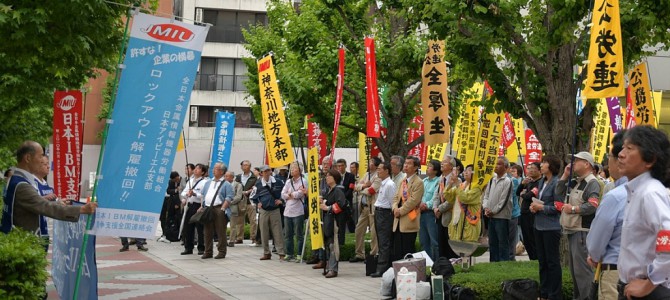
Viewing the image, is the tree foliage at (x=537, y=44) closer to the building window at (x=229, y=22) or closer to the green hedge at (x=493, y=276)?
the green hedge at (x=493, y=276)

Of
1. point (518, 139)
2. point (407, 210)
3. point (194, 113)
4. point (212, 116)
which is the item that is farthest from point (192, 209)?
point (212, 116)

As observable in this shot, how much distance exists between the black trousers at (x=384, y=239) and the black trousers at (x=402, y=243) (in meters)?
0.18

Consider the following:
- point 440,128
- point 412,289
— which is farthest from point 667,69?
point 412,289

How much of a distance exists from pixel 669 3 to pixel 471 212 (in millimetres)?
4139

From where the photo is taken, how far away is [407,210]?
13.7m

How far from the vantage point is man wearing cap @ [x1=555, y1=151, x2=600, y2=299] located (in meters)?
9.88

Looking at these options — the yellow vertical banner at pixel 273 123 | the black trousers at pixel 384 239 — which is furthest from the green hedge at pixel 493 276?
the yellow vertical banner at pixel 273 123

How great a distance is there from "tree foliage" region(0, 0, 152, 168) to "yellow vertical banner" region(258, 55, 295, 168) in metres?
4.68

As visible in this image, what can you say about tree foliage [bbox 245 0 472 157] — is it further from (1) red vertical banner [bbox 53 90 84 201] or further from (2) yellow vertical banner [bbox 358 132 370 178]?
(1) red vertical banner [bbox 53 90 84 201]

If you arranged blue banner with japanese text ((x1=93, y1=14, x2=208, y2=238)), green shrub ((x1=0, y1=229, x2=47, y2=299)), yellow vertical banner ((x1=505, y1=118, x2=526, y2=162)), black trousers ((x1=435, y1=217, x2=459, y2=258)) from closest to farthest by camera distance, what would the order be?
green shrub ((x1=0, y1=229, x2=47, y2=299)), blue banner with japanese text ((x1=93, y1=14, x2=208, y2=238)), black trousers ((x1=435, y1=217, x2=459, y2=258)), yellow vertical banner ((x1=505, y1=118, x2=526, y2=162))

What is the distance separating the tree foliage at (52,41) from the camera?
8367 millimetres

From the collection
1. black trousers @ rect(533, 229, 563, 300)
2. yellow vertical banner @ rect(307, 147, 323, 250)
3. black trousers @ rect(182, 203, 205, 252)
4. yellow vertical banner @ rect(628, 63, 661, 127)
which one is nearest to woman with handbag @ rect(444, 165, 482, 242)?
black trousers @ rect(533, 229, 563, 300)

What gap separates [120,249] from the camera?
2017 cm

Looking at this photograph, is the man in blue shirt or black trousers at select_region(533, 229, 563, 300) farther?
black trousers at select_region(533, 229, 563, 300)
